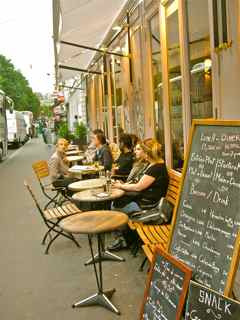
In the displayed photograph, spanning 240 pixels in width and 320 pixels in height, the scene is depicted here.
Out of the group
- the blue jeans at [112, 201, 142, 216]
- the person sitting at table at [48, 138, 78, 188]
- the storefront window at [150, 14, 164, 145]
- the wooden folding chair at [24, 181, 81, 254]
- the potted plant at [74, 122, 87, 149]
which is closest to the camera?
the blue jeans at [112, 201, 142, 216]

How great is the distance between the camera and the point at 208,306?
269 centimetres

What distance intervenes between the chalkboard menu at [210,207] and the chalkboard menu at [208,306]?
0.75 feet

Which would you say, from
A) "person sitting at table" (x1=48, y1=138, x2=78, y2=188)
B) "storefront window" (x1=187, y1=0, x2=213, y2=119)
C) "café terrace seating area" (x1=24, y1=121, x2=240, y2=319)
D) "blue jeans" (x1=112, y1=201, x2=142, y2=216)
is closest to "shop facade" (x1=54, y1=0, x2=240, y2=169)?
"storefront window" (x1=187, y1=0, x2=213, y2=119)

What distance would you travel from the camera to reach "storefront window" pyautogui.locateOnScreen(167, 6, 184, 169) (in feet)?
20.5

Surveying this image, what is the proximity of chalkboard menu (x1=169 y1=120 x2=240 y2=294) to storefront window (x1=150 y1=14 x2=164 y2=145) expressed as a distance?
12.8 feet

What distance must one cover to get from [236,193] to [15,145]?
2911cm

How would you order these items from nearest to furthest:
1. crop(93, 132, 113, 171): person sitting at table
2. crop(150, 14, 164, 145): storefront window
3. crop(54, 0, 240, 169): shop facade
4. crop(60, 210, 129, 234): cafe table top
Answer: crop(60, 210, 129, 234): cafe table top < crop(54, 0, 240, 169): shop facade < crop(150, 14, 164, 145): storefront window < crop(93, 132, 113, 171): person sitting at table

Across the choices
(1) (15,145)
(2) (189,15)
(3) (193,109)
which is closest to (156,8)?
(2) (189,15)

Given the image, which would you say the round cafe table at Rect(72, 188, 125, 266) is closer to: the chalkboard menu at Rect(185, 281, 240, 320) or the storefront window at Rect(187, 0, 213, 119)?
the storefront window at Rect(187, 0, 213, 119)

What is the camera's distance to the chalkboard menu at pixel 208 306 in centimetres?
253

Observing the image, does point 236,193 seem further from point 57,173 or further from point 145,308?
point 57,173

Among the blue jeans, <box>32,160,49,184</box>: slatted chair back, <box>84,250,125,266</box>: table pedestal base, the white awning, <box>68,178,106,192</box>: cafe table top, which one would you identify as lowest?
<box>84,250,125,266</box>: table pedestal base

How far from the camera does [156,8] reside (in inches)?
281

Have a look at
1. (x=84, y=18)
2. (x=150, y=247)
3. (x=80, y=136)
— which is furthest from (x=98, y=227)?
(x=80, y=136)
